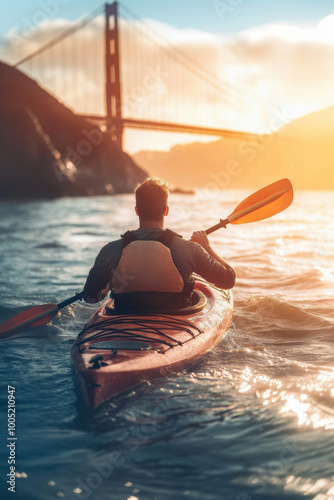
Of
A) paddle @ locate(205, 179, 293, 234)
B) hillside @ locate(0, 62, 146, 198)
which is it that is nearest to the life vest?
paddle @ locate(205, 179, 293, 234)

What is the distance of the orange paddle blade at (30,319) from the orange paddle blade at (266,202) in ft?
5.74

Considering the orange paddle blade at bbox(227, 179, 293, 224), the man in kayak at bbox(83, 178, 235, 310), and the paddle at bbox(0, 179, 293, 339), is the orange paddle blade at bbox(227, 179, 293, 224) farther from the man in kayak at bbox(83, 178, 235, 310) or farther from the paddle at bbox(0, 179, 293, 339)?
the man in kayak at bbox(83, 178, 235, 310)

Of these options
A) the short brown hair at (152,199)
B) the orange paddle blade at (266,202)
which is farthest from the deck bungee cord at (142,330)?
the orange paddle blade at (266,202)

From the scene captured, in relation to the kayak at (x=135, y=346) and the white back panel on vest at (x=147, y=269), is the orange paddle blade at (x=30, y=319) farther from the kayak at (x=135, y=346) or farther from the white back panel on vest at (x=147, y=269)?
the white back panel on vest at (x=147, y=269)

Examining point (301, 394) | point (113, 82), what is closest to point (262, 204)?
point (301, 394)

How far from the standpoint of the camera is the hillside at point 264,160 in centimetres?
4066

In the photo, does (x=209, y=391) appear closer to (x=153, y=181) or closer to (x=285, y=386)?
(x=285, y=386)

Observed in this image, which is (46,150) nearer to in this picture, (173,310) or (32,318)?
(32,318)

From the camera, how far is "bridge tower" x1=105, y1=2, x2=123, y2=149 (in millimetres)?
40188

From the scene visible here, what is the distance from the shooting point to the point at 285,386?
2.84m

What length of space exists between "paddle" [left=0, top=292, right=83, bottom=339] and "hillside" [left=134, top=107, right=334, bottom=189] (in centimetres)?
210

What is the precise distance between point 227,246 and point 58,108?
3497 centimetres

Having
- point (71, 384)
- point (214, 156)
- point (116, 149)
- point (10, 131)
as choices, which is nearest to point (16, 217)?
point (10, 131)

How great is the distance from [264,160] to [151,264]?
84.3m
